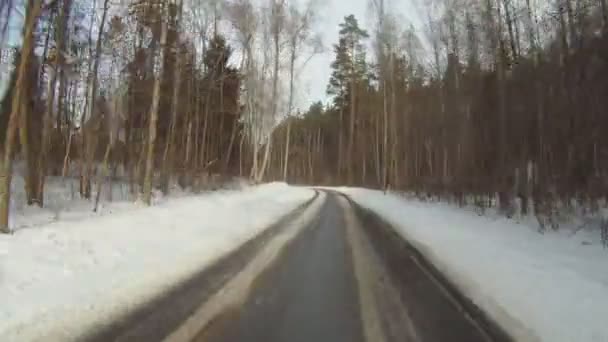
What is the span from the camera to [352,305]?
235 inches

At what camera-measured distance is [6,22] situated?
18234mm

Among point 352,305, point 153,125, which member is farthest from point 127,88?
point 352,305

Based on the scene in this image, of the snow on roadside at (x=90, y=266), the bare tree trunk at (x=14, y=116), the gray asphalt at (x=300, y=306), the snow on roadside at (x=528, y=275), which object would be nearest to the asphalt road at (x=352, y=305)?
the gray asphalt at (x=300, y=306)

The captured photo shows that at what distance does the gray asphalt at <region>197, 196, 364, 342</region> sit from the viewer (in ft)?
15.8

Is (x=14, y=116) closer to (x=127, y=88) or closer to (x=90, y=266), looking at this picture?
(x=90, y=266)

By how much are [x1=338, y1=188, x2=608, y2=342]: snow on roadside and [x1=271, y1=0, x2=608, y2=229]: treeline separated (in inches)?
88.0

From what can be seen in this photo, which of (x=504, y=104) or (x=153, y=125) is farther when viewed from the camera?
(x=504, y=104)

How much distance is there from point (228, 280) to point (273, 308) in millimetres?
1731

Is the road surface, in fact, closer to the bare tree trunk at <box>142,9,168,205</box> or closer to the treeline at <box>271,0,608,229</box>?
the treeline at <box>271,0,608,229</box>

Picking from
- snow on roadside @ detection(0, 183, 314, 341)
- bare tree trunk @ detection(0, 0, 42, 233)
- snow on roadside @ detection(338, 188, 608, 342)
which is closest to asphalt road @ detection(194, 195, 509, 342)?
snow on roadside @ detection(338, 188, 608, 342)

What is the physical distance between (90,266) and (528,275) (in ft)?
21.2

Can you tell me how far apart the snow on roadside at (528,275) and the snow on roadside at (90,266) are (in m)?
4.22

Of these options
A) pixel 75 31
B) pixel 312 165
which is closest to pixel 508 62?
pixel 75 31

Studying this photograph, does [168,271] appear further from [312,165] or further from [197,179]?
[312,165]
